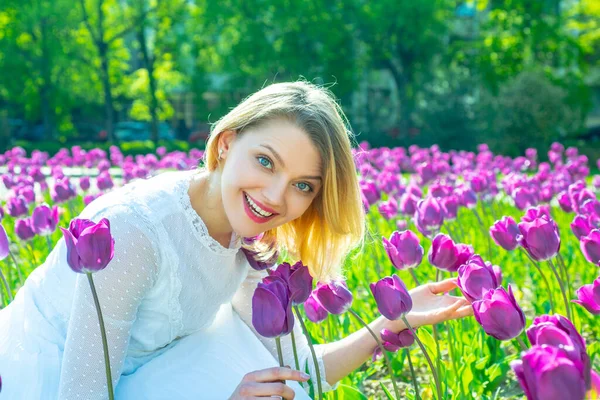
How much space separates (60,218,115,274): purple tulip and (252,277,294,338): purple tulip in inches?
13.7

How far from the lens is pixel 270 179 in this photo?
2287 millimetres

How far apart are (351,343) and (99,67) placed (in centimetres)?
2643

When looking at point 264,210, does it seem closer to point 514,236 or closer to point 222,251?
point 222,251

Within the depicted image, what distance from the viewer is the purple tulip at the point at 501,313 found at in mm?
1572

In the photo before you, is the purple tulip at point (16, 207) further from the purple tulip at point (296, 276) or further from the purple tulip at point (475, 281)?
the purple tulip at point (475, 281)

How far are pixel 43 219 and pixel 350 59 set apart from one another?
782 inches

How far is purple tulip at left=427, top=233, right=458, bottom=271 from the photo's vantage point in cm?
227

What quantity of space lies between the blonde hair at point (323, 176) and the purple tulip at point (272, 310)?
69 cm

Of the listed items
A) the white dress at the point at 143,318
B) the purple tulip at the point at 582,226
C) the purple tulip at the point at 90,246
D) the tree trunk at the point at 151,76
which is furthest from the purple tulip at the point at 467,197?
the tree trunk at the point at 151,76

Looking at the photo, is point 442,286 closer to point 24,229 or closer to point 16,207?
point 24,229

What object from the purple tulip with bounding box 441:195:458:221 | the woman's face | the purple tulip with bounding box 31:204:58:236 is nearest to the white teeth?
the woman's face

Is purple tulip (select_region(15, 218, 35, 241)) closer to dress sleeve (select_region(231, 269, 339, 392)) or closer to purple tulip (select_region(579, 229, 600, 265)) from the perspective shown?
dress sleeve (select_region(231, 269, 339, 392))

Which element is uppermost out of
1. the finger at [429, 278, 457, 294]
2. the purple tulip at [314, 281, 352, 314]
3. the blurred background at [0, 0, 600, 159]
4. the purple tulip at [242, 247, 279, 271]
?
the blurred background at [0, 0, 600, 159]

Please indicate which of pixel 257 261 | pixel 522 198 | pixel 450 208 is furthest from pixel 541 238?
pixel 522 198
